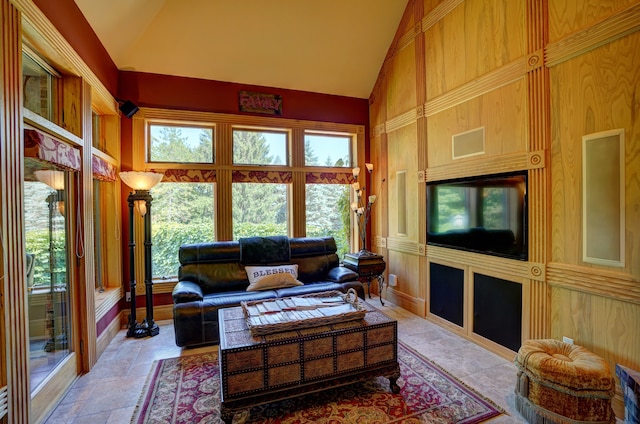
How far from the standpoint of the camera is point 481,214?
3.15 metres

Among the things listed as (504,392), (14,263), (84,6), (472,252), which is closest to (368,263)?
(472,252)

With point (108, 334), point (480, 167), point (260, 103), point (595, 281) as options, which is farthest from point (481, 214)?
point (108, 334)

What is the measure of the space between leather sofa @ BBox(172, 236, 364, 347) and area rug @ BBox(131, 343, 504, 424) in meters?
0.52

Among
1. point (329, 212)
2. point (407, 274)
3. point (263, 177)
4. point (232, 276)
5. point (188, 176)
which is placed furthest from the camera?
point (329, 212)

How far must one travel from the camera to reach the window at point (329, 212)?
194 inches

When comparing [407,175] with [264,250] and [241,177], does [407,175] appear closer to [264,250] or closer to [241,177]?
[264,250]

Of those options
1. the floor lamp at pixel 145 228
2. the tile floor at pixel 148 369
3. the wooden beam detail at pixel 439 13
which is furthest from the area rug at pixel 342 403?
the wooden beam detail at pixel 439 13

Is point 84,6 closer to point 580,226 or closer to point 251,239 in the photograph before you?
point 251,239

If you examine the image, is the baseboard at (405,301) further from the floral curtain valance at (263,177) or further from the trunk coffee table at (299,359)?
the floral curtain valance at (263,177)

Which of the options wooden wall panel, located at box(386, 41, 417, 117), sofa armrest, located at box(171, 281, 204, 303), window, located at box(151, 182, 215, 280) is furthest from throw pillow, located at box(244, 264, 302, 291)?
wooden wall panel, located at box(386, 41, 417, 117)

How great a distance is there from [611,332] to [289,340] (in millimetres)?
2315

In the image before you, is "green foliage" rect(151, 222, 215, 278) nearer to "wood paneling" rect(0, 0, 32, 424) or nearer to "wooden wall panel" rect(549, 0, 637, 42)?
"wood paneling" rect(0, 0, 32, 424)

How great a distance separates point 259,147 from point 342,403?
140 inches

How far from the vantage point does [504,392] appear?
2.33 meters
